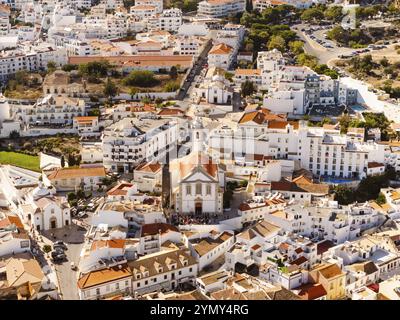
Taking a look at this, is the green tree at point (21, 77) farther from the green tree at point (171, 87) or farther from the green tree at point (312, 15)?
the green tree at point (312, 15)

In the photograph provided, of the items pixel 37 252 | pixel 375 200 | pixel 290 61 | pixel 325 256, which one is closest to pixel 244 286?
pixel 325 256

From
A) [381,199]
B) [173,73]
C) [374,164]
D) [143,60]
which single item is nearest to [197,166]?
[381,199]

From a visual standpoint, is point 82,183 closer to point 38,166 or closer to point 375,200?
point 38,166

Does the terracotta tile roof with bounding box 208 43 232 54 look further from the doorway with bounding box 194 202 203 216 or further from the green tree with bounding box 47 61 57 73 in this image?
the doorway with bounding box 194 202 203 216

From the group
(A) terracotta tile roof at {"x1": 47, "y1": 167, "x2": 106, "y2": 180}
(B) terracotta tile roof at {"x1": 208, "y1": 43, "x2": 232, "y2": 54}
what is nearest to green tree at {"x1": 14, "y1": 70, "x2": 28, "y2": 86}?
(B) terracotta tile roof at {"x1": 208, "y1": 43, "x2": 232, "y2": 54}

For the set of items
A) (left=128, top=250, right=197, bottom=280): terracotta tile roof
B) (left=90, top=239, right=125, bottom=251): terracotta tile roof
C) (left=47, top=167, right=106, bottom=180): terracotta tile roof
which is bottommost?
(left=128, top=250, right=197, bottom=280): terracotta tile roof
